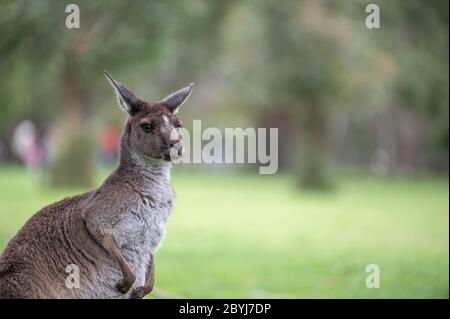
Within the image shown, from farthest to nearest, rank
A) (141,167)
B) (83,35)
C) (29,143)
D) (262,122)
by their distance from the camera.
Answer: (262,122) → (29,143) → (83,35) → (141,167)

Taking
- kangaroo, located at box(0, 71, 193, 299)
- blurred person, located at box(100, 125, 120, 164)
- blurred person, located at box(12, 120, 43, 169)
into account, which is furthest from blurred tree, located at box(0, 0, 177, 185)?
blurred person, located at box(100, 125, 120, 164)

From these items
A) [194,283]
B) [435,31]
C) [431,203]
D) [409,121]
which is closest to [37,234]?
[194,283]

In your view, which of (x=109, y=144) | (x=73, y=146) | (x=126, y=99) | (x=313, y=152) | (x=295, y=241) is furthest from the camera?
(x=109, y=144)

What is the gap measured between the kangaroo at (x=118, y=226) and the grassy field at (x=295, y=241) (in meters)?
3.47

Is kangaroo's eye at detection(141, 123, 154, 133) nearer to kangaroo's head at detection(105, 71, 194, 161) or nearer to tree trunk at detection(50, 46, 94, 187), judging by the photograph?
kangaroo's head at detection(105, 71, 194, 161)

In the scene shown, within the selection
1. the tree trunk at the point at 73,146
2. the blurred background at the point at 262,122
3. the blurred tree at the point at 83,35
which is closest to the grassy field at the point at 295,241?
the blurred background at the point at 262,122

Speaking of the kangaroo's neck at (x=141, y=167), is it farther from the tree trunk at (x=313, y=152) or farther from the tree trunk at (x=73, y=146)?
the tree trunk at (x=313, y=152)

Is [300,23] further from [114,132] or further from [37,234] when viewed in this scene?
[114,132]

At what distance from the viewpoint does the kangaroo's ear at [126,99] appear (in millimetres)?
5504

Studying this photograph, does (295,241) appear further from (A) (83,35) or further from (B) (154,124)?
(B) (154,124)

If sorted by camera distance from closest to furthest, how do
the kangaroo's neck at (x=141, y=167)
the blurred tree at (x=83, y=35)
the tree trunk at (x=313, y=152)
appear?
the kangaroo's neck at (x=141, y=167), the blurred tree at (x=83, y=35), the tree trunk at (x=313, y=152)

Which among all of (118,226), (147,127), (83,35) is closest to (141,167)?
(147,127)

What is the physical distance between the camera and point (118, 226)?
5758 mm

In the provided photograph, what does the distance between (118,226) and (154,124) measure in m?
Answer: 0.80
